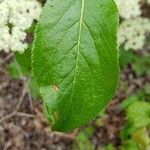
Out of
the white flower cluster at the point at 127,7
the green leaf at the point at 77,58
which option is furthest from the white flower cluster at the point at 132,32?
the green leaf at the point at 77,58

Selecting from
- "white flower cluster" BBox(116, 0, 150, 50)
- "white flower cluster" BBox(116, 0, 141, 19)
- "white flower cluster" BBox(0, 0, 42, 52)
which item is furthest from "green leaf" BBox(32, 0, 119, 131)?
"white flower cluster" BBox(116, 0, 150, 50)

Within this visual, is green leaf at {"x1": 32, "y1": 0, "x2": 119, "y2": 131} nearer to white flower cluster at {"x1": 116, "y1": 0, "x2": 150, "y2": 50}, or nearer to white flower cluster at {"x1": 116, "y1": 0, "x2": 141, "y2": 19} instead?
white flower cluster at {"x1": 116, "y1": 0, "x2": 141, "y2": 19}

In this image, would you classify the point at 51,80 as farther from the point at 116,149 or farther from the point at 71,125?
the point at 116,149

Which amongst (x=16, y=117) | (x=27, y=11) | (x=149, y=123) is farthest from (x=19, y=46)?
(x=149, y=123)

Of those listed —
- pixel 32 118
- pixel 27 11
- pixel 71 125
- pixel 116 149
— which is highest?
pixel 27 11

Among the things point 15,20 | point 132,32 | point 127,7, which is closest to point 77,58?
point 15,20
